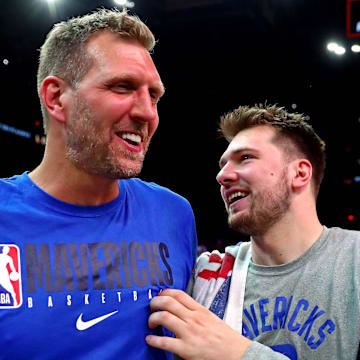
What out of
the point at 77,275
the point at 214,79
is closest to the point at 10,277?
the point at 77,275

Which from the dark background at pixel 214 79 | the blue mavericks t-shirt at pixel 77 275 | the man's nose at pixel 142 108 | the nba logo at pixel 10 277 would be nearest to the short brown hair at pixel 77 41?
the man's nose at pixel 142 108

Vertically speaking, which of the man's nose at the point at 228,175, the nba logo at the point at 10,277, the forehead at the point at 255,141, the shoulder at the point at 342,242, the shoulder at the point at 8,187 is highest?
the forehead at the point at 255,141

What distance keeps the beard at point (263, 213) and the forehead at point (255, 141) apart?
Result: 16 centimetres

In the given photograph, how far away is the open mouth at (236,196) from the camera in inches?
77.5

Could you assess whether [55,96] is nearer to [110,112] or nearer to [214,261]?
[110,112]

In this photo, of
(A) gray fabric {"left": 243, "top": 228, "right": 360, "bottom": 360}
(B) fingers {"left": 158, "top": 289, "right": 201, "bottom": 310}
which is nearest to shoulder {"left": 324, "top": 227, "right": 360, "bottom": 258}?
(A) gray fabric {"left": 243, "top": 228, "right": 360, "bottom": 360}

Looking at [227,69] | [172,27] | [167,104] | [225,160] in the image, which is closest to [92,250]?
[225,160]

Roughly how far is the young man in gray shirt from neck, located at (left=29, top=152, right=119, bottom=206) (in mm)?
352

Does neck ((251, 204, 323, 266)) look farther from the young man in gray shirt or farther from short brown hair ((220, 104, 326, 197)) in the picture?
short brown hair ((220, 104, 326, 197))

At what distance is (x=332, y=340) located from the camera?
1.47 meters

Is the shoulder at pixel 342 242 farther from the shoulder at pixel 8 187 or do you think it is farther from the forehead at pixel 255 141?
the shoulder at pixel 8 187

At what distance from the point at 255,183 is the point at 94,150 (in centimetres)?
82

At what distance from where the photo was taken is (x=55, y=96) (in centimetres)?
140

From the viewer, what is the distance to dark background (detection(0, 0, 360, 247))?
5977 mm
